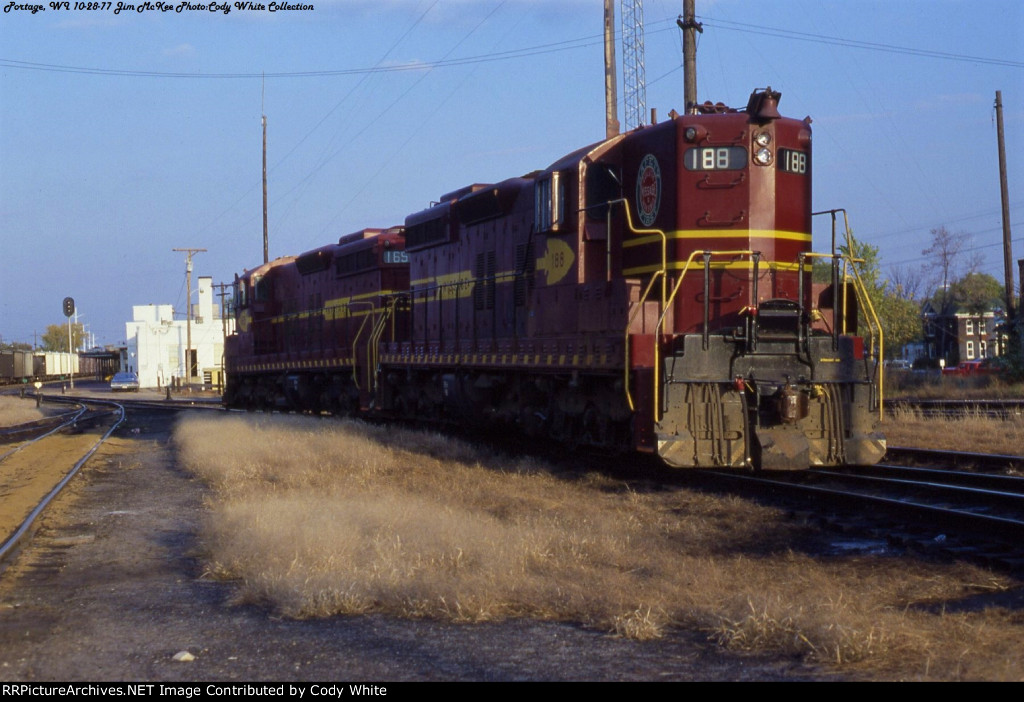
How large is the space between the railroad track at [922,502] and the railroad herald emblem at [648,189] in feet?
10.2

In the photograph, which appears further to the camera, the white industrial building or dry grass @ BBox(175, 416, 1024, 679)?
the white industrial building

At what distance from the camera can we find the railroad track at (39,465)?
1068 cm

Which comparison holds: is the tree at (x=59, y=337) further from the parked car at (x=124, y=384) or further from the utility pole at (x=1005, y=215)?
the utility pole at (x=1005, y=215)

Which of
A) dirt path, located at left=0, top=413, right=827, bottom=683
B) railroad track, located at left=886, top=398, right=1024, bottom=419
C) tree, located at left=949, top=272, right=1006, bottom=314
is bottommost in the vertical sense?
dirt path, located at left=0, top=413, right=827, bottom=683

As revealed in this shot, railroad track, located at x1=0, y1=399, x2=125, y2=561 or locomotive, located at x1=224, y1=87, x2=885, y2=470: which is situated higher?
locomotive, located at x1=224, y1=87, x2=885, y2=470

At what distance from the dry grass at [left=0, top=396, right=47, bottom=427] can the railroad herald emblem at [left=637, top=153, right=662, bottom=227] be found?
23415 mm

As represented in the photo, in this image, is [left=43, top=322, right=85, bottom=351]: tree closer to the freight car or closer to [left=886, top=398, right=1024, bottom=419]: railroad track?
the freight car

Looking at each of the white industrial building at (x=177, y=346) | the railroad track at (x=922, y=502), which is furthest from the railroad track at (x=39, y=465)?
the white industrial building at (x=177, y=346)

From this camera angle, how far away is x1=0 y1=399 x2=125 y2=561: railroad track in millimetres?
10680

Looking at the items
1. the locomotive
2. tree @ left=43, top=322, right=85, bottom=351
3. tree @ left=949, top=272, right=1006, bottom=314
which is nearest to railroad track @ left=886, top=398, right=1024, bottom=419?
the locomotive

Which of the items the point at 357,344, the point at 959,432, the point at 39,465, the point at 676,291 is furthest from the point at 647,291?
the point at 39,465

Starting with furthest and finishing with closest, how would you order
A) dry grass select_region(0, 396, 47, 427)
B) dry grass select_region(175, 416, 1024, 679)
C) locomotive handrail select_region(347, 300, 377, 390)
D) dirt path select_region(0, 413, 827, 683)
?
dry grass select_region(0, 396, 47, 427), locomotive handrail select_region(347, 300, 377, 390), dry grass select_region(175, 416, 1024, 679), dirt path select_region(0, 413, 827, 683)

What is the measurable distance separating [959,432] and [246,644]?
1323 centimetres

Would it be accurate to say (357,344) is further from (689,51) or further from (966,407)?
(966,407)
